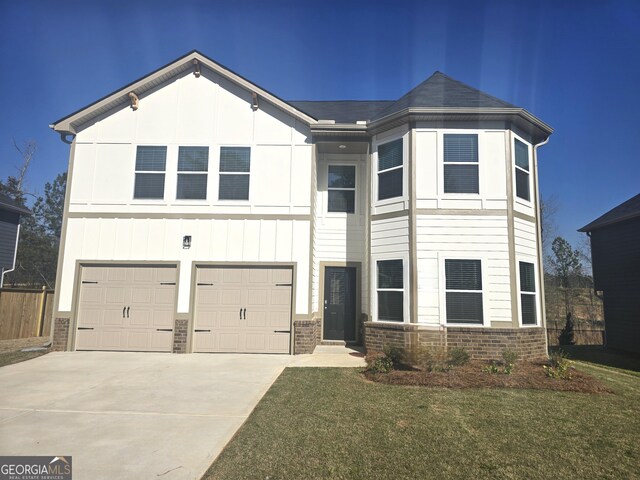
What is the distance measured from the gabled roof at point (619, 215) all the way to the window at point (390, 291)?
891cm

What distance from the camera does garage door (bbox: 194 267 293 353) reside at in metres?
10.2

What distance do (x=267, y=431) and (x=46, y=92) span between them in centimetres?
1252

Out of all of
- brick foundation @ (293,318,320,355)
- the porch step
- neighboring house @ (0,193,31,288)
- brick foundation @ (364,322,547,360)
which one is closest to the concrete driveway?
brick foundation @ (293,318,320,355)

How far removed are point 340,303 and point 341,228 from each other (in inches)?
89.7

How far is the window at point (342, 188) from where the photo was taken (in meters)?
11.9

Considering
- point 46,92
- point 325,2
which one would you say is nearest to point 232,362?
point 325,2

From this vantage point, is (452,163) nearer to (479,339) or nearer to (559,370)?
(479,339)

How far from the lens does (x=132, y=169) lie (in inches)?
433

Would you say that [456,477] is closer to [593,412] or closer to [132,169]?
[593,412]

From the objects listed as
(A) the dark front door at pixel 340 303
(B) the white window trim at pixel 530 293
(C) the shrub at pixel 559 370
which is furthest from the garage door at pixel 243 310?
(C) the shrub at pixel 559 370

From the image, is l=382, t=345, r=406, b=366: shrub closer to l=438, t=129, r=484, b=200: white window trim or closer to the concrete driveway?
the concrete driveway

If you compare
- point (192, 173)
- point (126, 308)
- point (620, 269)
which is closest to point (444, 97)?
point (192, 173)

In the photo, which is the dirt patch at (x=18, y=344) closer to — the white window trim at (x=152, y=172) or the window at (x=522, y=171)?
the white window trim at (x=152, y=172)

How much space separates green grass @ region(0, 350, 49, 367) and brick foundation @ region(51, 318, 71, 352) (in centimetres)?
35
